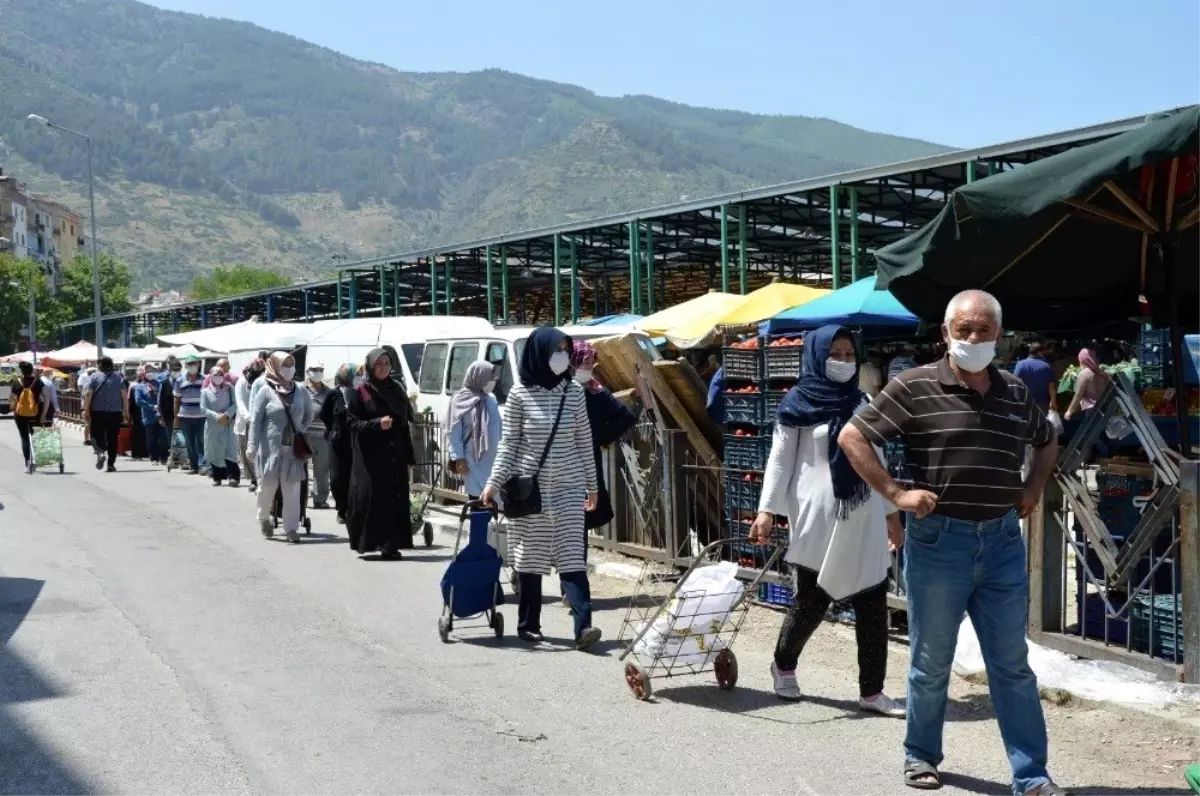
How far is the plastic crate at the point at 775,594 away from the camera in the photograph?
936cm

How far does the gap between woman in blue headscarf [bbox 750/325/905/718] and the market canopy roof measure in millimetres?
1360

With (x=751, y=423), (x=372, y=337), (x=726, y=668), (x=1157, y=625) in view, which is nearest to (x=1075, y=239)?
(x=751, y=423)

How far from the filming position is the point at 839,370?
6527mm

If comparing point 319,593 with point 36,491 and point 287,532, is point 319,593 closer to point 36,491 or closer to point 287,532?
point 287,532

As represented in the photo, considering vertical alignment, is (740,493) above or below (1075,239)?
below

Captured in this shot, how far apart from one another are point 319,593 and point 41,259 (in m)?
138

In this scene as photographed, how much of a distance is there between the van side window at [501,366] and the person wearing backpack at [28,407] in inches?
404

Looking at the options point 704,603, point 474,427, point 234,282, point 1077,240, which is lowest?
point 704,603

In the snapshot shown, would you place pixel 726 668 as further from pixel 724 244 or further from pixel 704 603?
pixel 724 244

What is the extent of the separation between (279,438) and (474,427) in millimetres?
3802

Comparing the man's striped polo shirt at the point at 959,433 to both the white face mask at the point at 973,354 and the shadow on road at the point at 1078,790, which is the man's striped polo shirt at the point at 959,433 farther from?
the shadow on road at the point at 1078,790

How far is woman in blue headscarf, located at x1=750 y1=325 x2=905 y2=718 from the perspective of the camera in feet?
21.3

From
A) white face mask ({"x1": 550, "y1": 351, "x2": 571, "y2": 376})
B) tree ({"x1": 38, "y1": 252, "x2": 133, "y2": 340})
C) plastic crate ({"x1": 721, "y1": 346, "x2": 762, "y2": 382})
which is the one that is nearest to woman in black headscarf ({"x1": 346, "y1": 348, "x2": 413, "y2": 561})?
plastic crate ({"x1": 721, "y1": 346, "x2": 762, "y2": 382})

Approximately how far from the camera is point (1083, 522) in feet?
23.2
